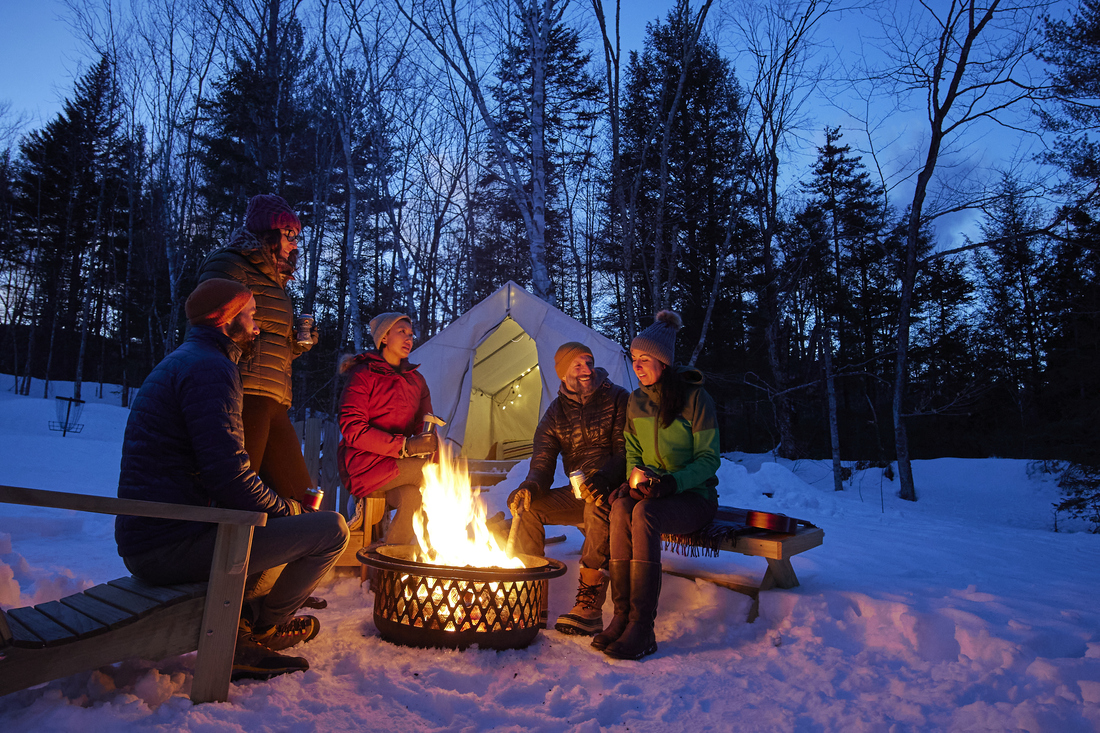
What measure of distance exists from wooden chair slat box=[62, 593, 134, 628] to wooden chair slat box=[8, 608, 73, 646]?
0.23ft

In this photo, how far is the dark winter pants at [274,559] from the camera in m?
1.77

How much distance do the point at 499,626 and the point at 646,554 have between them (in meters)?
0.67

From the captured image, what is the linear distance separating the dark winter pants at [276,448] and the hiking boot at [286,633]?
0.60 meters

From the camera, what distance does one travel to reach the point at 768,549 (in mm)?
2678

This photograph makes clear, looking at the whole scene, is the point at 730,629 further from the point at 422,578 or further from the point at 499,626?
the point at 422,578

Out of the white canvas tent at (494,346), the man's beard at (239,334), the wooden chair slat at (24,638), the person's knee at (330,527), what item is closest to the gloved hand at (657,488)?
the person's knee at (330,527)

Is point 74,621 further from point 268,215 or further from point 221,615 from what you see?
point 268,215

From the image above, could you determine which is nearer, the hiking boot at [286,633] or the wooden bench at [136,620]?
the wooden bench at [136,620]

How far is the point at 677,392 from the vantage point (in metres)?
2.91

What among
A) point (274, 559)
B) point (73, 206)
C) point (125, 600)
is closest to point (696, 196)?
point (274, 559)

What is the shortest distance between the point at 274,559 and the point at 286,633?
1.67 feet

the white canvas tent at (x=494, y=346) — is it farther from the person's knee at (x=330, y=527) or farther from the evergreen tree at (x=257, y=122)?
the evergreen tree at (x=257, y=122)

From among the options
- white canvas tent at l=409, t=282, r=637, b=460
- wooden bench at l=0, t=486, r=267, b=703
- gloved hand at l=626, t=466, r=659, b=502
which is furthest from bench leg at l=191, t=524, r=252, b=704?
white canvas tent at l=409, t=282, r=637, b=460

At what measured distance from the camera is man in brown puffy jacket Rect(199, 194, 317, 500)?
103 inches
